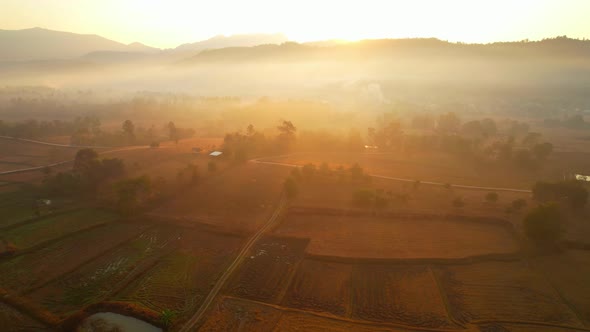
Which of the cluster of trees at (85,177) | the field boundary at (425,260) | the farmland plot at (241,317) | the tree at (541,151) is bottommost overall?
the farmland plot at (241,317)

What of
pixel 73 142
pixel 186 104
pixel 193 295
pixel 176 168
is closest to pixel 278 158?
pixel 176 168

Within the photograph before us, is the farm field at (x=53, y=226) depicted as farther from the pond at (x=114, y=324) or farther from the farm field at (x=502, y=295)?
the farm field at (x=502, y=295)

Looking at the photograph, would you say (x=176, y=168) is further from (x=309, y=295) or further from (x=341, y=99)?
(x=341, y=99)

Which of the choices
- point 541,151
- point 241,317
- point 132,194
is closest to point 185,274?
point 241,317

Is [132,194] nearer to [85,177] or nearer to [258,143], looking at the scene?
[85,177]

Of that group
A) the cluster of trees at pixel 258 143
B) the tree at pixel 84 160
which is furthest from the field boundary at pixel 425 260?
the tree at pixel 84 160

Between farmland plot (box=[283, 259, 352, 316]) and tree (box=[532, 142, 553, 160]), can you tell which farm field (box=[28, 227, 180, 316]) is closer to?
farmland plot (box=[283, 259, 352, 316])
